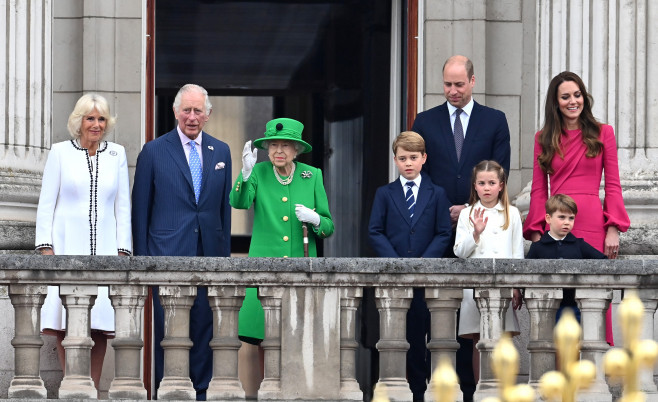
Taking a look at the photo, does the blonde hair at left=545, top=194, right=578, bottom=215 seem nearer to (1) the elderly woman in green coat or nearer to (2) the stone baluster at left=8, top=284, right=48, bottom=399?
(1) the elderly woman in green coat

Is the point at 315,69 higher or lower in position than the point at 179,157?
higher

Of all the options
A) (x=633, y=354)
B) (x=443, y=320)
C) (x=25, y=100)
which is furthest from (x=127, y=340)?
(x=633, y=354)

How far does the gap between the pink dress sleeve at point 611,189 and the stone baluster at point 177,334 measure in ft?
7.77

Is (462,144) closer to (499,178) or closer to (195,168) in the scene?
Result: (499,178)

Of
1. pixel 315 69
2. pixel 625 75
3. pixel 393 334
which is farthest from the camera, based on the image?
pixel 315 69

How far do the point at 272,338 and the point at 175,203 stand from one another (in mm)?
1062

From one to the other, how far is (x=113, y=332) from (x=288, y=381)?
1034mm

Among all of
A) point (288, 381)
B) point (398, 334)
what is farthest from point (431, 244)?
point (288, 381)

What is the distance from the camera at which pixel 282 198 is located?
7.73m

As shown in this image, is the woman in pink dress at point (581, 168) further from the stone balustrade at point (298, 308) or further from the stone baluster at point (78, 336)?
the stone baluster at point (78, 336)

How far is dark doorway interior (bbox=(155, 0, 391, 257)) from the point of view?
36.5ft

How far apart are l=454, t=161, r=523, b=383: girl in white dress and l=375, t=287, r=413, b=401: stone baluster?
0.45 metres

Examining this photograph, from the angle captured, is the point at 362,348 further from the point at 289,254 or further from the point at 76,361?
the point at 76,361

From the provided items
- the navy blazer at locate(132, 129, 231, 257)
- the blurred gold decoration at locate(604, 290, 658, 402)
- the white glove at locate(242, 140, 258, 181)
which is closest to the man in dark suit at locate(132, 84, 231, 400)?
the navy blazer at locate(132, 129, 231, 257)
